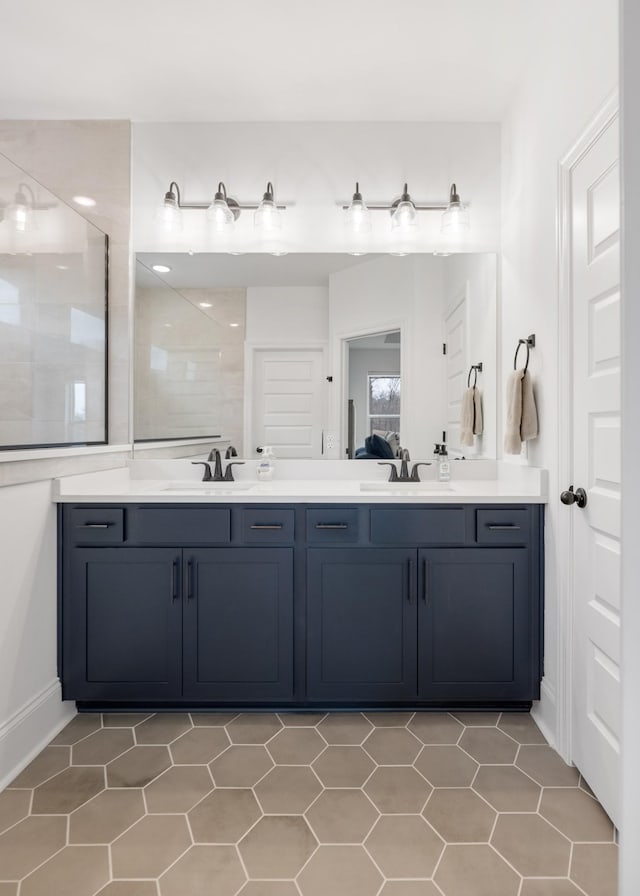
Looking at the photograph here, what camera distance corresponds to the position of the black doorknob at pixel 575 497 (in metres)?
1.71

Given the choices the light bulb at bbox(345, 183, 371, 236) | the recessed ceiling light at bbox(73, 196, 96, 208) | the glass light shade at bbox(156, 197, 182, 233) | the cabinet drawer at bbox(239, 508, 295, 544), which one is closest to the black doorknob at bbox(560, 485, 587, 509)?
the cabinet drawer at bbox(239, 508, 295, 544)

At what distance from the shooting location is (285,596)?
6.70ft

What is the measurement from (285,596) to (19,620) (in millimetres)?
942

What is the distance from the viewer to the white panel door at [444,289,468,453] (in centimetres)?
256

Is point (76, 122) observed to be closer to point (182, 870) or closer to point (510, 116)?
point (510, 116)

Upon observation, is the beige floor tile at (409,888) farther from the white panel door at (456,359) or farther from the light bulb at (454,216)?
the light bulb at (454,216)

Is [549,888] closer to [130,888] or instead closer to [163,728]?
[130,888]

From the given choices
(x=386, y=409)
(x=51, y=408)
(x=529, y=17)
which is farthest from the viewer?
(x=386, y=409)

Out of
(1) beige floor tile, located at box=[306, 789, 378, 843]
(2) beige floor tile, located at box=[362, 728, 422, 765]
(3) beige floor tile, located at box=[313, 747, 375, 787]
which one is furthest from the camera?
(2) beige floor tile, located at box=[362, 728, 422, 765]

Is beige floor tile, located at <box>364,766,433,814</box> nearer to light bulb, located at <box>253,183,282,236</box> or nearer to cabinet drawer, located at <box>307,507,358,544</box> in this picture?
cabinet drawer, located at <box>307,507,358,544</box>

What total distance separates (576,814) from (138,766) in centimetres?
139

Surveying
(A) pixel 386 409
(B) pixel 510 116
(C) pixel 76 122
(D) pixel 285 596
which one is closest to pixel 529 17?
(B) pixel 510 116

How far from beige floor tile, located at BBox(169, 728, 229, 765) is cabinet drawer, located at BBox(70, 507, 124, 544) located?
0.77 meters

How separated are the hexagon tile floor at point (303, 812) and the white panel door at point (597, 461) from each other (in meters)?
0.22
